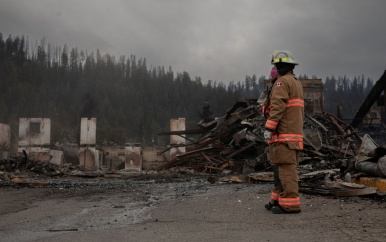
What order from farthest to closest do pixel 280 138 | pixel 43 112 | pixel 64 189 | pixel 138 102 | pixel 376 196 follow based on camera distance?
pixel 138 102
pixel 43 112
pixel 64 189
pixel 376 196
pixel 280 138

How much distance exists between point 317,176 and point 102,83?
10665 cm

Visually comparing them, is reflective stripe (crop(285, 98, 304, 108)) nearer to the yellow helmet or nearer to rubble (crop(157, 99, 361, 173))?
the yellow helmet

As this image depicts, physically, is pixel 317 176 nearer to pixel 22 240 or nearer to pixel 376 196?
pixel 376 196

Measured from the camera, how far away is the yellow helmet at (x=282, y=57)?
474 cm

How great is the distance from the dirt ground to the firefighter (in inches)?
7.8

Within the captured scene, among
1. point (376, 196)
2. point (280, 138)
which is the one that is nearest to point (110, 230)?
point (280, 138)

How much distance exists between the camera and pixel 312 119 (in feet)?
41.5

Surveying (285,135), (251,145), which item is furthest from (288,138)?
(251,145)

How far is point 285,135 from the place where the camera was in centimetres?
453

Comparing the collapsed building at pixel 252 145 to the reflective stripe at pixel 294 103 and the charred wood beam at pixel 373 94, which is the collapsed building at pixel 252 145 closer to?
the charred wood beam at pixel 373 94

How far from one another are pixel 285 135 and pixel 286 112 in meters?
0.29

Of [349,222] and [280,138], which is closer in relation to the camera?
[349,222]

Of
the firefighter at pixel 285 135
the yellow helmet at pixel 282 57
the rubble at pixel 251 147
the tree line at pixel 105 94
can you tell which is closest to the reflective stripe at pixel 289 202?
the firefighter at pixel 285 135

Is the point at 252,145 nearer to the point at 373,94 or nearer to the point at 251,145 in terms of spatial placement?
the point at 251,145
